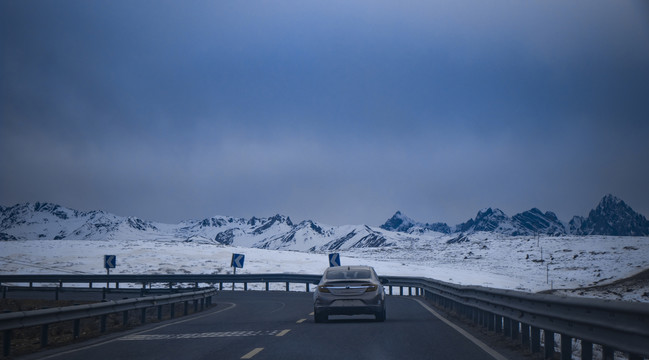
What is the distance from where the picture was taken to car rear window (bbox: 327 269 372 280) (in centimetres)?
1716

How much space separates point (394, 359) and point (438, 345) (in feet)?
6.72

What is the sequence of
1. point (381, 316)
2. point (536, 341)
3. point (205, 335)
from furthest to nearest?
point (381, 316), point (205, 335), point (536, 341)

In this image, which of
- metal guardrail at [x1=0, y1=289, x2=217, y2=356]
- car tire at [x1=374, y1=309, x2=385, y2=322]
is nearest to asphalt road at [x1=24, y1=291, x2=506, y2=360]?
car tire at [x1=374, y1=309, x2=385, y2=322]

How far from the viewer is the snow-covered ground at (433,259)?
59031 millimetres

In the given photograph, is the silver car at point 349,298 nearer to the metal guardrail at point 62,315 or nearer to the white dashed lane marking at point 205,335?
the white dashed lane marking at point 205,335

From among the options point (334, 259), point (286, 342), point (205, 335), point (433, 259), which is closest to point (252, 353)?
point (286, 342)

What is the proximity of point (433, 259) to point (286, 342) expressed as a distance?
292ft

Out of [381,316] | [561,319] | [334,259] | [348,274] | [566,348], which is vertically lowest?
[381,316]

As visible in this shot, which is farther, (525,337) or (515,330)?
(515,330)

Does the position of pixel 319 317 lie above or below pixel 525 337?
below

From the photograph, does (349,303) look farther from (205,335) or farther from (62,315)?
(62,315)

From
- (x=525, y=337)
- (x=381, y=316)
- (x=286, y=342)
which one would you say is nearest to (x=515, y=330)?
(x=525, y=337)

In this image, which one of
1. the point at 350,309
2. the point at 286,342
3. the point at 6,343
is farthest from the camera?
the point at 350,309

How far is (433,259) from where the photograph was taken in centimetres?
9906
